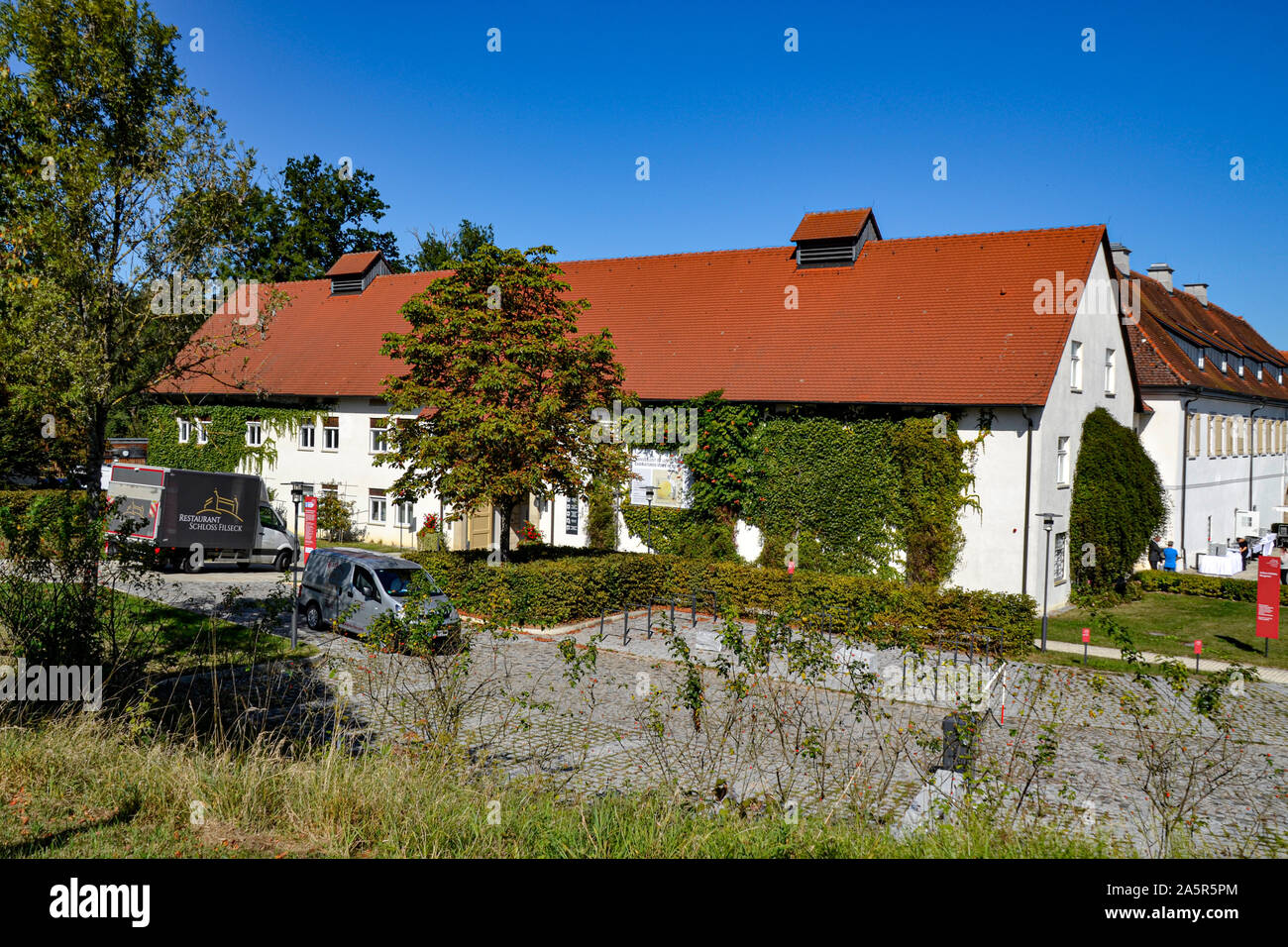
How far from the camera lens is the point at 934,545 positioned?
22.0 meters

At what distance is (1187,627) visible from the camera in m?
21.6

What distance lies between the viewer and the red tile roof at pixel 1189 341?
31875 mm

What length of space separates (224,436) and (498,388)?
18.2 metres

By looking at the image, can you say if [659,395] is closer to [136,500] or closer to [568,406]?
[568,406]

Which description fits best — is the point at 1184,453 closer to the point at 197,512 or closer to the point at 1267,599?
the point at 1267,599

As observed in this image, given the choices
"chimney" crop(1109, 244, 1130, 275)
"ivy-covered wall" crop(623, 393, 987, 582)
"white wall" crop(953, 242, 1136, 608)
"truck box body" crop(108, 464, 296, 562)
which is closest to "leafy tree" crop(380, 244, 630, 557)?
"ivy-covered wall" crop(623, 393, 987, 582)

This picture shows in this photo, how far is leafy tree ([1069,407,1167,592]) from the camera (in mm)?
23891

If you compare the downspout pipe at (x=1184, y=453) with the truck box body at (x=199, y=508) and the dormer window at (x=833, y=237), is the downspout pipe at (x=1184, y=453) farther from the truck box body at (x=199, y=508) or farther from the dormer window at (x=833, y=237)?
the truck box body at (x=199, y=508)

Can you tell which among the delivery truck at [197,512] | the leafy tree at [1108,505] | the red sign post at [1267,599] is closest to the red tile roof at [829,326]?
the delivery truck at [197,512]

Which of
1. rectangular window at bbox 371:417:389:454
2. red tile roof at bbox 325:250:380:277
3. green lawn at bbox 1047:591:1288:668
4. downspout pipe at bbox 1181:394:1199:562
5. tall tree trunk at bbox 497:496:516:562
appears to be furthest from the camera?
red tile roof at bbox 325:250:380:277

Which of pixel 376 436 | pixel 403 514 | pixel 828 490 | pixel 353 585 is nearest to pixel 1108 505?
pixel 828 490

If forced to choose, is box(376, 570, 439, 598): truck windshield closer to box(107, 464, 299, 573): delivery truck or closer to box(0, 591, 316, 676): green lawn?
box(0, 591, 316, 676): green lawn

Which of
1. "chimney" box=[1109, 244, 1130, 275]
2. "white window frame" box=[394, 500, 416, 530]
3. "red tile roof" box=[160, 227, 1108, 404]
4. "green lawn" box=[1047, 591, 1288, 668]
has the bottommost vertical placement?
"green lawn" box=[1047, 591, 1288, 668]

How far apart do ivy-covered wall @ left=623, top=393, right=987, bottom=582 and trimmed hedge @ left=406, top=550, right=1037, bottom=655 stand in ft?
8.25
